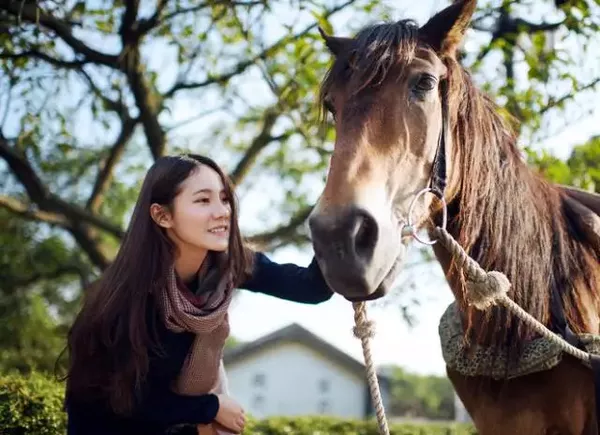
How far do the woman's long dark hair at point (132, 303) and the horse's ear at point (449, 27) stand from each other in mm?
843

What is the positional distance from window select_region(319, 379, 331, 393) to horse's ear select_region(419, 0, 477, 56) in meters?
37.7

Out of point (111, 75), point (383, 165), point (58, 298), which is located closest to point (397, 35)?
point (383, 165)

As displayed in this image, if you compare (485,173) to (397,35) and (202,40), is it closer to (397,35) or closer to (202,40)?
(397,35)

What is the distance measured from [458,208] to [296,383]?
3805cm

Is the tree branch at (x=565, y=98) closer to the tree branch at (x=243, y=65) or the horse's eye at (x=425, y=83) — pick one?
the tree branch at (x=243, y=65)

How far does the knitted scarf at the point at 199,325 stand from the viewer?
94.8 inches

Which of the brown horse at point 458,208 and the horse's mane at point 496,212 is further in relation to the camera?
the horse's mane at point 496,212

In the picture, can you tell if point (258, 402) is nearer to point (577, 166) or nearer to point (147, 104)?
point (147, 104)

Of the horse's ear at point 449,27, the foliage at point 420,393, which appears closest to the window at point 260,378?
the foliage at point 420,393

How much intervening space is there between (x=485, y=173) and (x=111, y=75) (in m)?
5.26

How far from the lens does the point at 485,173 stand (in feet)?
8.12

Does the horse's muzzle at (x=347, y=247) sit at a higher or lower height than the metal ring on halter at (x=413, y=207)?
lower

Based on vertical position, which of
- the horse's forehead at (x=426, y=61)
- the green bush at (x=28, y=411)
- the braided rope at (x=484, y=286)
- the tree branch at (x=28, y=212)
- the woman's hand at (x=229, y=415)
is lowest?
the green bush at (x=28, y=411)

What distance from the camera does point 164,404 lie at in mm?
2418
